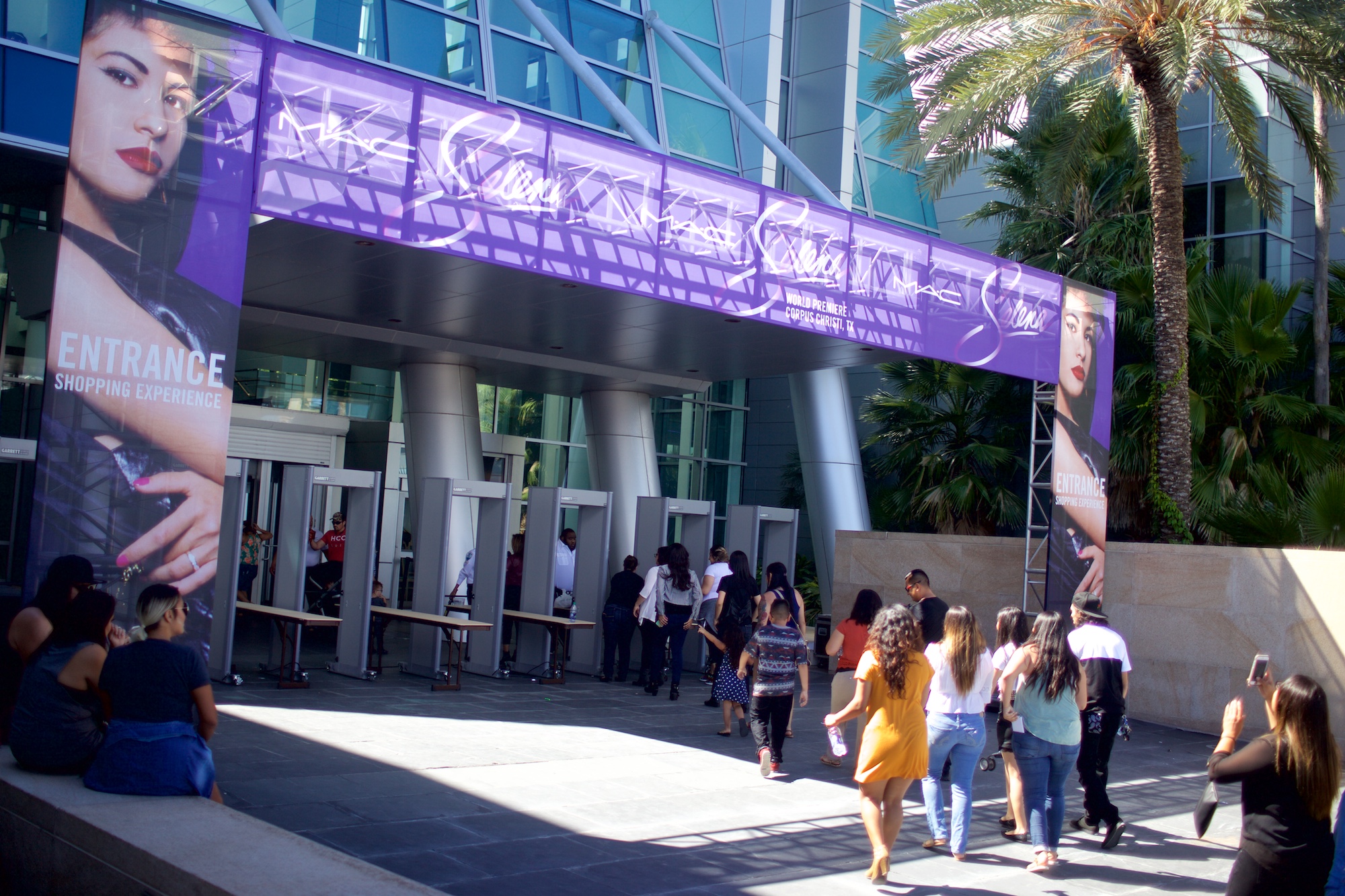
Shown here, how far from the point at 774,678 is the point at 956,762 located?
2.23 m

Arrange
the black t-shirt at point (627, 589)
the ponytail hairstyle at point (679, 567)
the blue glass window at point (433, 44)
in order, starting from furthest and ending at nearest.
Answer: the blue glass window at point (433, 44), the black t-shirt at point (627, 589), the ponytail hairstyle at point (679, 567)

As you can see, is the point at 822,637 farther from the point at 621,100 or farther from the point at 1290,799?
the point at 1290,799

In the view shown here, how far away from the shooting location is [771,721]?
362 inches

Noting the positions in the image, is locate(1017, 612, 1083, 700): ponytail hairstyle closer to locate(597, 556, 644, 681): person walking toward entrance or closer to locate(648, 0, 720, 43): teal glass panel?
locate(597, 556, 644, 681): person walking toward entrance

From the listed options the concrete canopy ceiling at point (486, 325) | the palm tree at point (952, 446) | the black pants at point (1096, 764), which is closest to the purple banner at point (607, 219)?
the concrete canopy ceiling at point (486, 325)

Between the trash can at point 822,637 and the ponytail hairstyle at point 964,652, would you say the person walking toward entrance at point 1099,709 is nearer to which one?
the ponytail hairstyle at point 964,652

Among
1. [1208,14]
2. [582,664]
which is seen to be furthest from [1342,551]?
[582,664]

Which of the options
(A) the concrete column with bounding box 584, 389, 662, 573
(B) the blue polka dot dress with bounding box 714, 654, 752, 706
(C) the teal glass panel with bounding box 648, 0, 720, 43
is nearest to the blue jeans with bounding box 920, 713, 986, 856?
(B) the blue polka dot dress with bounding box 714, 654, 752, 706

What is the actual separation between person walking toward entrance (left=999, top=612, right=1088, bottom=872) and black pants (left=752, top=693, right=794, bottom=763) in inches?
95.7

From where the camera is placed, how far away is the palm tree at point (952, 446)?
19.9m

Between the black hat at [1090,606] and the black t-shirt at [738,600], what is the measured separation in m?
4.10

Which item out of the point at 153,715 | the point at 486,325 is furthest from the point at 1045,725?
the point at 486,325

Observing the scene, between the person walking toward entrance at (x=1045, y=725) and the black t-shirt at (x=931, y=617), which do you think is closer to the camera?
the person walking toward entrance at (x=1045, y=725)

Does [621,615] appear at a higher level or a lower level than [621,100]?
lower
